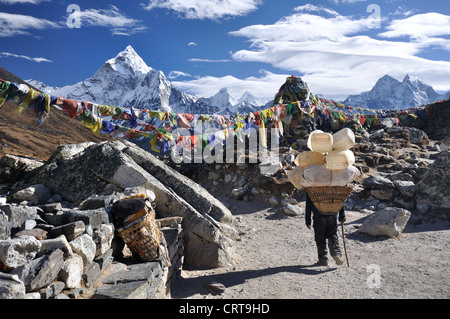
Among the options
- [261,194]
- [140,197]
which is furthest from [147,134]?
[140,197]

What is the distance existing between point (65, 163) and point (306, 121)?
13.0m

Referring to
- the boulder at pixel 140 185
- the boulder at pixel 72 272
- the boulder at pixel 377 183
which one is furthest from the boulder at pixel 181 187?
the boulder at pixel 377 183

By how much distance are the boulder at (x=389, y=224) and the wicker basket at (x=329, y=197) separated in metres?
2.33

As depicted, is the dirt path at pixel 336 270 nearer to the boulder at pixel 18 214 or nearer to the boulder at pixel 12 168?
the boulder at pixel 18 214

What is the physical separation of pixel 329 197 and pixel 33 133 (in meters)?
49.9

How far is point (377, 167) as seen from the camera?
12.4m

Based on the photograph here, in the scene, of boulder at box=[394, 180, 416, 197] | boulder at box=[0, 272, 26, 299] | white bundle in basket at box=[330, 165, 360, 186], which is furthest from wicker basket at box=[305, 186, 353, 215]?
boulder at box=[394, 180, 416, 197]

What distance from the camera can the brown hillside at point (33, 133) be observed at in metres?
36.4

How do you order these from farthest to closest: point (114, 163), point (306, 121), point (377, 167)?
point (306, 121)
point (377, 167)
point (114, 163)

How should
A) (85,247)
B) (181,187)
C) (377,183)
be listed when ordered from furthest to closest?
1. (377,183)
2. (181,187)
3. (85,247)

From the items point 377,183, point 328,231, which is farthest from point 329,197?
point 377,183

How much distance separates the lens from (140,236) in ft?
13.0

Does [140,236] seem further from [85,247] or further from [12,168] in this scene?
[12,168]
